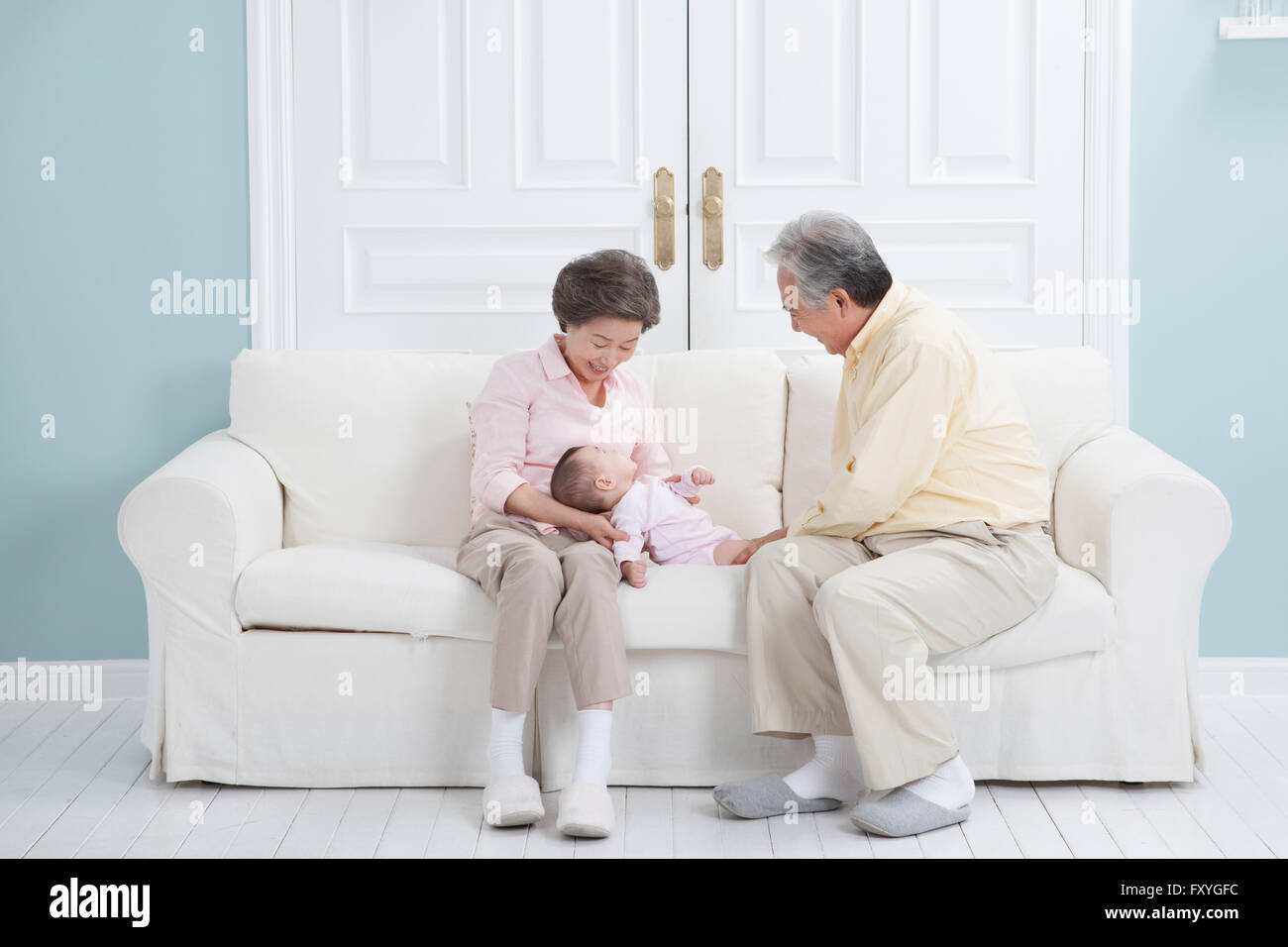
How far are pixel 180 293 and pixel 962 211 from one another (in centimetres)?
193

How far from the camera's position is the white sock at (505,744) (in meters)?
2.41

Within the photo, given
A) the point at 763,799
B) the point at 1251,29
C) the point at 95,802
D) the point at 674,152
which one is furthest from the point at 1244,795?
the point at 95,802

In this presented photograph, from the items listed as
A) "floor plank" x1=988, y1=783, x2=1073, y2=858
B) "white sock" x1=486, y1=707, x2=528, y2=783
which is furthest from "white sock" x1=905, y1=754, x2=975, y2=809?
"white sock" x1=486, y1=707, x2=528, y2=783

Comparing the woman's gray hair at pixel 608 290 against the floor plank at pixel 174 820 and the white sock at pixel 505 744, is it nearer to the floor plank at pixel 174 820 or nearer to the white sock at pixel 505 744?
the white sock at pixel 505 744

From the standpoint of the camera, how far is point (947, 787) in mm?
2367

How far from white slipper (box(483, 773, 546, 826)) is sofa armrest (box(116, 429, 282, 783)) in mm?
571

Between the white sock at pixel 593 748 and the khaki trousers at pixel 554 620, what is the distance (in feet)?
0.10

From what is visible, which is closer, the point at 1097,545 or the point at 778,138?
the point at 1097,545

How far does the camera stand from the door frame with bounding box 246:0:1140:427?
321 cm

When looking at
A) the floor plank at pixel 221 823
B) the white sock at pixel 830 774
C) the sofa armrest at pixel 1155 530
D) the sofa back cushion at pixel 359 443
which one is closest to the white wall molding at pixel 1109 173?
the sofa armrest at pixel 1155 530

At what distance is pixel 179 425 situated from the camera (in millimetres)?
3326

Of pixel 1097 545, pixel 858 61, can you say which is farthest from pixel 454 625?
pixel 858 61

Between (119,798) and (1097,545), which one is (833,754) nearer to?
(1097,545)

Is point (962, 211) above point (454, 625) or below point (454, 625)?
above
